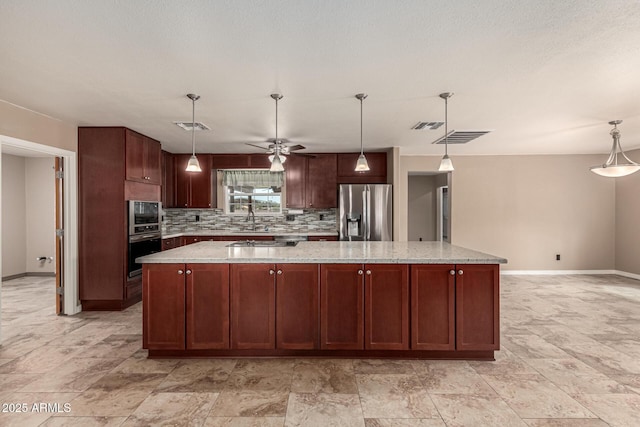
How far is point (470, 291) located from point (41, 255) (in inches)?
295

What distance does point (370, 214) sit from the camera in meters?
5.54

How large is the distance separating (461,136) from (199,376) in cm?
435

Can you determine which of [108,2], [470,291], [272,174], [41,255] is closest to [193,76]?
[108,2]

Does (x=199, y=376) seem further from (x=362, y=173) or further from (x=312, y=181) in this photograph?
(x=362, y=173)

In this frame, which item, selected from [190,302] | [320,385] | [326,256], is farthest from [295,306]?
[190,302]

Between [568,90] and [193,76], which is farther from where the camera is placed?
[568,90]

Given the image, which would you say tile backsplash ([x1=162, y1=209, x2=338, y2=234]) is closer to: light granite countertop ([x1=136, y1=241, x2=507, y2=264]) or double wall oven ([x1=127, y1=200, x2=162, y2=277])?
double wall oven ([x1=127, y1=200, x2=162, y2=277])

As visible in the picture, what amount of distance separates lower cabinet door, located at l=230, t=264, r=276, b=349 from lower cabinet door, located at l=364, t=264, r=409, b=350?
2.64 feet

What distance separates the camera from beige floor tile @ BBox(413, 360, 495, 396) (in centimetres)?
236

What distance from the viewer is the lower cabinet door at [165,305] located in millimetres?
2805

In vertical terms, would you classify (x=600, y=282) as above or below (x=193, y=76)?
below

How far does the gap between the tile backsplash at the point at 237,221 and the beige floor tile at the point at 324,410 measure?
4.22 metres

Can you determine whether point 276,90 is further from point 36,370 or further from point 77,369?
point 36,370

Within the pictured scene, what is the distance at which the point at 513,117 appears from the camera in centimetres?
382
